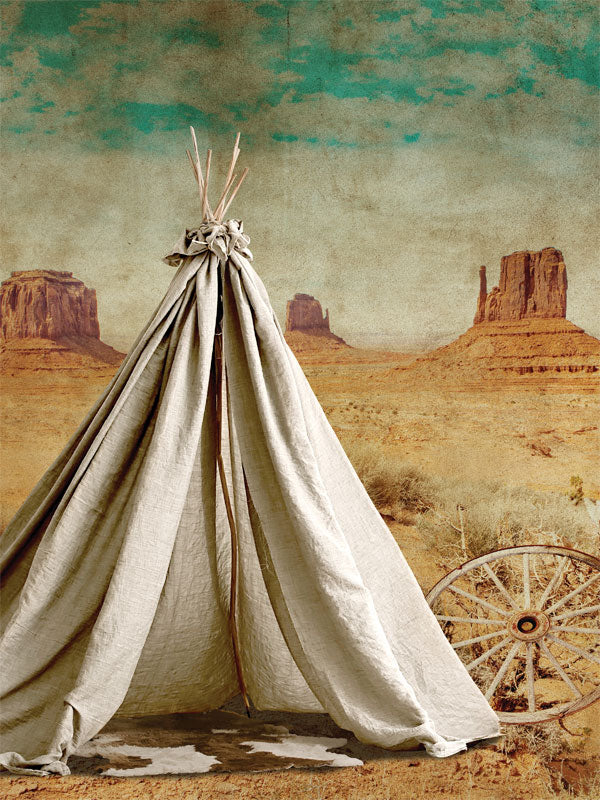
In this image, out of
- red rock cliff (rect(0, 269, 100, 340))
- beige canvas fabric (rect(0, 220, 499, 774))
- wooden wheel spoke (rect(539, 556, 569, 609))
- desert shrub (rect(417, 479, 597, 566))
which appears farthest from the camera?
red rock cliff (rect(0, 269, 100, 340))

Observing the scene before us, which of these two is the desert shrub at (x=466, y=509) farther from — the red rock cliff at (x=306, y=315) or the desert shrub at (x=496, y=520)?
the red rock cliff at (x=306, y=315)

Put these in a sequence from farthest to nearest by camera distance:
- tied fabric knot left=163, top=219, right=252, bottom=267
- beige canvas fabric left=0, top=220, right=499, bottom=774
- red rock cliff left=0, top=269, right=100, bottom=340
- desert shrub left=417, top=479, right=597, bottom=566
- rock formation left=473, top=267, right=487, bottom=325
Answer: red rock cliff left=0, top=269, right=100, bottom=340, rock formation left=473, top=267, right=487, bottom=325, desert shrub left=417, top=479, right=597, bottom=566, tied fabric knot left=163, top=219, right=252, bottom=267, beige canvas fabric left=0, top=220, right=499, bottom=774

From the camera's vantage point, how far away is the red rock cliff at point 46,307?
184 inches

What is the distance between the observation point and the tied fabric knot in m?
2.21

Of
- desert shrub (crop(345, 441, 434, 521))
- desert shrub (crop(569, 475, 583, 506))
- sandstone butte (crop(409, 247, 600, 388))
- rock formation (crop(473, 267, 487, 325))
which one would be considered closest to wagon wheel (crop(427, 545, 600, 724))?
desert shrub (crop(569, 475, 583, 506))

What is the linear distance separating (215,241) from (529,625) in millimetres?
1582

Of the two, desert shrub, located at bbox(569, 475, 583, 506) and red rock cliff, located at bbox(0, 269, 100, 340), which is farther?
red rock cliff, located at bbox(0, 269, 100, 340)

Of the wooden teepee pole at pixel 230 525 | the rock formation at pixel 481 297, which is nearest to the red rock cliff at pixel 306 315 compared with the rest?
the rock formation at pixel 481 297

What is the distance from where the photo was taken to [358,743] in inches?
83.7

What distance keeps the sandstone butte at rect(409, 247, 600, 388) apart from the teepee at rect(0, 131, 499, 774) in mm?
2520
